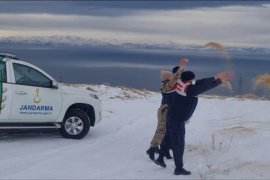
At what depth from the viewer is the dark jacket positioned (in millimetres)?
9945

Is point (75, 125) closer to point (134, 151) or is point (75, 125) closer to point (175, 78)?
point (134, 151)

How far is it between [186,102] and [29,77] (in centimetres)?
448

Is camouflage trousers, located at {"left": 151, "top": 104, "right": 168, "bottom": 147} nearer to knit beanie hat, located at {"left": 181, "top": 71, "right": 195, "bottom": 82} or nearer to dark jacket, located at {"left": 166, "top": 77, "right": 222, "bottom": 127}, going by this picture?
dark jacket, located at {"left": 166, "top": 77, "right": 222, "bottom": 127}

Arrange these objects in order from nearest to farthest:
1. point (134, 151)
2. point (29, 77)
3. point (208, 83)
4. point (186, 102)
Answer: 1. point (208, 83)
2. point (186, 102)
3. point (134, 151)
4. point (29, 77)

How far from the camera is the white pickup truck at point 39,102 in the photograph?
509 inches

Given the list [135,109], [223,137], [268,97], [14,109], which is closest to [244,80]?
[268,97]

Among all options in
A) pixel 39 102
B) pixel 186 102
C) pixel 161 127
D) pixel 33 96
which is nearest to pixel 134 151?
pixel 161 127

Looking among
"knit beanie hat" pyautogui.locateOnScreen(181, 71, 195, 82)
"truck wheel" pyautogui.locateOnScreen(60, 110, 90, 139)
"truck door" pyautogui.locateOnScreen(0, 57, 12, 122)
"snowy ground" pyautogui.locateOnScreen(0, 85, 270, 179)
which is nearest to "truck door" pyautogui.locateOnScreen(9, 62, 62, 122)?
"truck door" pyautogui.locateOnScreen(0, 57, 12, 122)

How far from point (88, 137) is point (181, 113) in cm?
465

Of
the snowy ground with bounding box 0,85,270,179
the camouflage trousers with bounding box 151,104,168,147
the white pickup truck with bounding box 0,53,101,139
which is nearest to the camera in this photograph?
the snowy ground with bounding box 0,85,270,179

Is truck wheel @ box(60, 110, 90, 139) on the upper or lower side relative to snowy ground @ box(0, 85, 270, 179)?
upper

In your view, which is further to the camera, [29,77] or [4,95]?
[29,77]

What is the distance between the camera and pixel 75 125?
14.0 m

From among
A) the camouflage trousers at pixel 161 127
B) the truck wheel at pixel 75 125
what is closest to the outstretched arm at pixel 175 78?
the camouflage trousers at pixel 161 127
